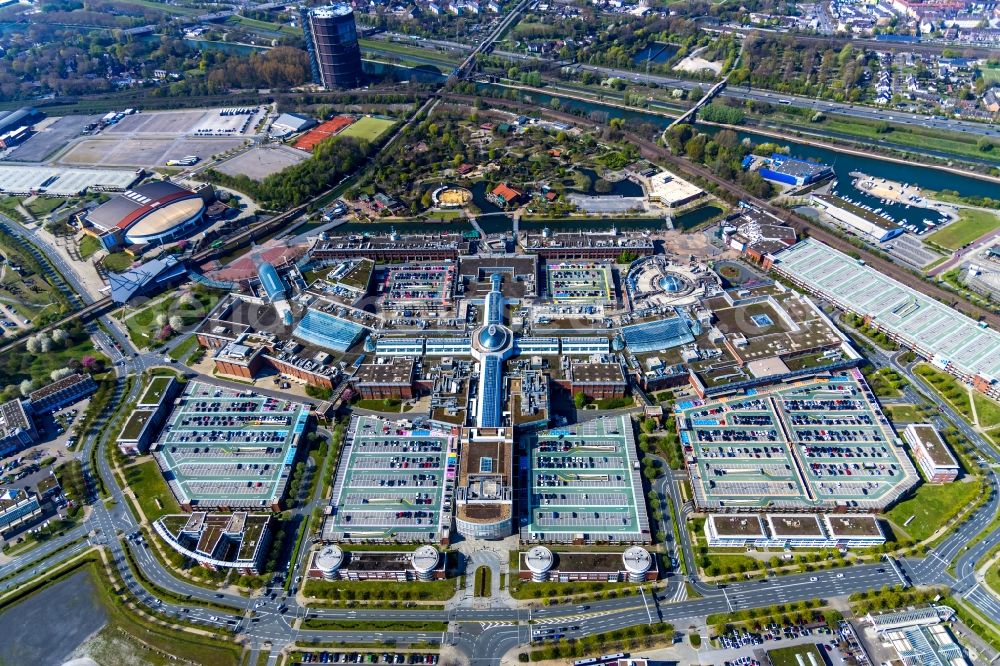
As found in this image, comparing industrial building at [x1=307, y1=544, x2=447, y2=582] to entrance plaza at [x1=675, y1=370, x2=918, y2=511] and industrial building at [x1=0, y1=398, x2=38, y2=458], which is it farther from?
industrial building at [x1=0, y1=398, x2=38, y2=458]

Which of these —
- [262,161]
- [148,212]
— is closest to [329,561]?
[148,212]

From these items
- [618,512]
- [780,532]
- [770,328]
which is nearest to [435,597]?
[618,512]

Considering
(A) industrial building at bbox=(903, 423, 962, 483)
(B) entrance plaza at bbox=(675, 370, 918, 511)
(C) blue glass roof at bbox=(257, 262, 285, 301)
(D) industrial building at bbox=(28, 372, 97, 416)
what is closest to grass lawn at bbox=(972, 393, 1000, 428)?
(A) industrial building at bbox=(903, 423, 962, 483)

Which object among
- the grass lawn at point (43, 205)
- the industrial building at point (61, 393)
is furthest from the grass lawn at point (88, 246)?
the industrial building at point (61, 393)

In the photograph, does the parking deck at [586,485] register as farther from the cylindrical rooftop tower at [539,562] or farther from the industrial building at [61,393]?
the industrial building at [61,393]

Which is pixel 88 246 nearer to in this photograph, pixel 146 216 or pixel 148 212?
pixel 146 216

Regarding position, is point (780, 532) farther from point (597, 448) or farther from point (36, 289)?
point (36, 289)
